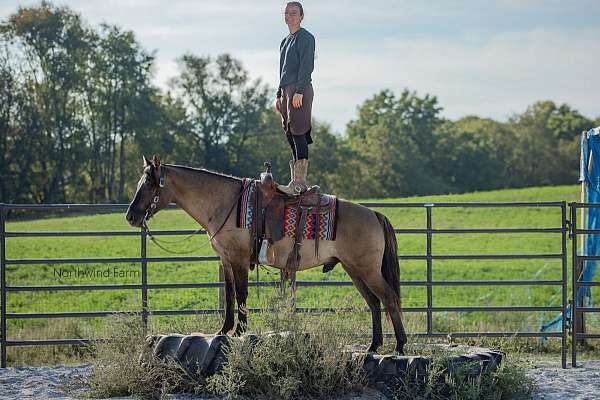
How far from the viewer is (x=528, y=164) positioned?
169 feet

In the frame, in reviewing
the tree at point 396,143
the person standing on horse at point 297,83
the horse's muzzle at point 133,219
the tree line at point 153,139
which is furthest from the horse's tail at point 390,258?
the tree at point 396,143

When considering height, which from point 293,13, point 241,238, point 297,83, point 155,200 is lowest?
point 241,238

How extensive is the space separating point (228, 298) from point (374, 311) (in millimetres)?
1399

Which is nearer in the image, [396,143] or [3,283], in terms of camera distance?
[3,283]

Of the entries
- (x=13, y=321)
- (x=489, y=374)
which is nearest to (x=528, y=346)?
(x=489, y=374)

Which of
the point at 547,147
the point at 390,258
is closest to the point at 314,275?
the point at 390,258

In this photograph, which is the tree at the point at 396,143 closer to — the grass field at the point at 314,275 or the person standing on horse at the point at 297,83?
the grass field at the point at 314,275

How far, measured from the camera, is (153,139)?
39.4m

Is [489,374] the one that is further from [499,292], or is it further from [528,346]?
[499,292]

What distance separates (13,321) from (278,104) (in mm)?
8025

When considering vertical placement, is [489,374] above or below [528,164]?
below

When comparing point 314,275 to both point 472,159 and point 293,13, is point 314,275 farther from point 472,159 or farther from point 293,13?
point 472,159

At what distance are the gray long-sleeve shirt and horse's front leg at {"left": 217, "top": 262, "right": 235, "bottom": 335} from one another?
1.77 m

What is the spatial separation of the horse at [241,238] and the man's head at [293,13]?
1.56 metres
